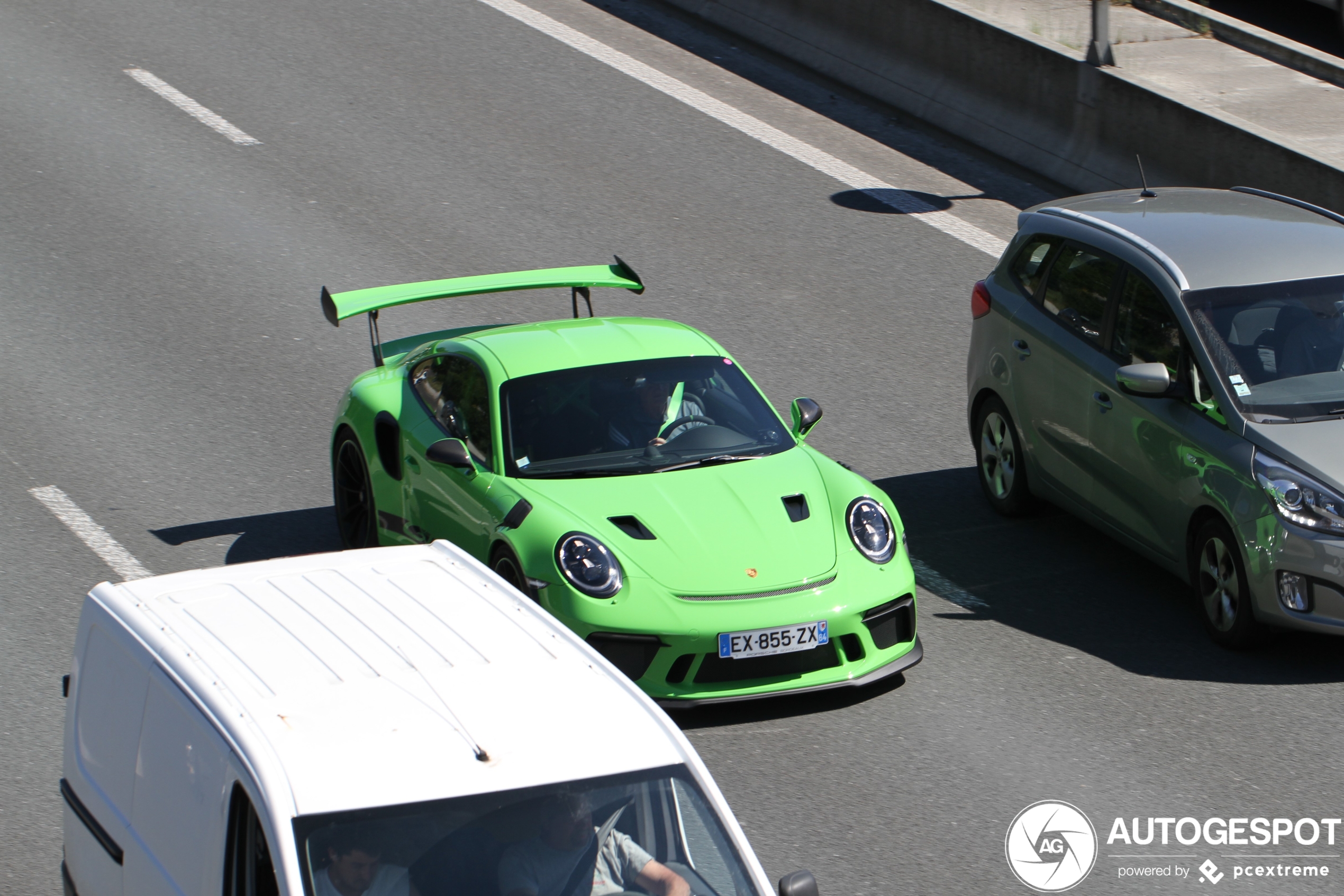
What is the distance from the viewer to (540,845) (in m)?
4.21

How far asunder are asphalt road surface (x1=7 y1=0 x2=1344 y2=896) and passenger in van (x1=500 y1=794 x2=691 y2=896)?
2001 mm

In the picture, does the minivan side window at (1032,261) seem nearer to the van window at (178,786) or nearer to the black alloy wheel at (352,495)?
the black alloy wheel at (352,495)

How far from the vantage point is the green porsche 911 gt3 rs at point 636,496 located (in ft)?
24.2

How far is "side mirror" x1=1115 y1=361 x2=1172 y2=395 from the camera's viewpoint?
8.36 metres

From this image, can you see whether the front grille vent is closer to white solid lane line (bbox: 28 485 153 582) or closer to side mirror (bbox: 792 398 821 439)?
side mirror (bbox: 792 398 821 439)

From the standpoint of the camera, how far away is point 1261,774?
6984 mm

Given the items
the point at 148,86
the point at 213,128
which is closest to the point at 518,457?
the point at 213,128

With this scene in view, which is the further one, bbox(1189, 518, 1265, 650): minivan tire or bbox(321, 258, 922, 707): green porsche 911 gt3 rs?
bbox(1189, 518, 1265, 650): minivan tire

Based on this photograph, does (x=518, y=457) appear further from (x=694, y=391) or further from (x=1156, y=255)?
(x=1156, y=255)

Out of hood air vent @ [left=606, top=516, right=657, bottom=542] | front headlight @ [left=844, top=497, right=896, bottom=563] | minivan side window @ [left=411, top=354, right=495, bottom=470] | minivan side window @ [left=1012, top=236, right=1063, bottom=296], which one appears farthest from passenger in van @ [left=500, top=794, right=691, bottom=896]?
minivan side window @ [left=1012, top=236, right=1063, bottom=296]

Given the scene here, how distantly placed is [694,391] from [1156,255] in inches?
96.2

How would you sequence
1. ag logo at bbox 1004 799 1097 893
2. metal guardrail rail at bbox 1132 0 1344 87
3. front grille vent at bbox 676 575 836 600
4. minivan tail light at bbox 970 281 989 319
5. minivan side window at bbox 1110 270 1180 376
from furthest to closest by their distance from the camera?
metal guardrail rail at bbox 1132 0 1344 87, minivan tail light at bbox 970 281 989 319, minivan side window at bbox 1110 270 1180 376, front grille vent at bbox 676 575 836 600, ag logo at bbox 1004 799 1097 893

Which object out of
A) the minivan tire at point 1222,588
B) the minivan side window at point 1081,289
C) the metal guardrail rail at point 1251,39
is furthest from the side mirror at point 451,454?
the metal guardrail rail at point 1251,39

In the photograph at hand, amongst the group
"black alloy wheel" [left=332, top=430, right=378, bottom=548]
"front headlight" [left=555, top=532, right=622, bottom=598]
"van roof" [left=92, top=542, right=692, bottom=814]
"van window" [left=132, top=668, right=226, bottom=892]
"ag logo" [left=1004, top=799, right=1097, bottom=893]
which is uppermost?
"van roof" [left=92, top=542, right=692, bottom=814]
